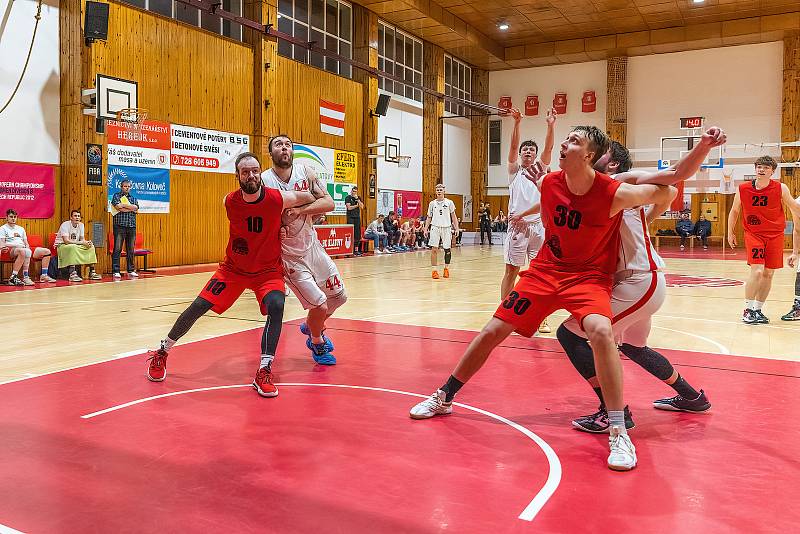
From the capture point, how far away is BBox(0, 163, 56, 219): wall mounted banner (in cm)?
1230

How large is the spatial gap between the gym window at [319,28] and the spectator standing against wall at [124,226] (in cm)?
716

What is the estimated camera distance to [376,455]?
346cm

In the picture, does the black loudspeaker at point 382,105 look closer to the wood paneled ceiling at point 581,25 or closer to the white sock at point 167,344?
the wood paneled ceiling at point 581,25

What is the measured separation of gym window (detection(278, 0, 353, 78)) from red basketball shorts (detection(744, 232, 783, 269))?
1392 cm

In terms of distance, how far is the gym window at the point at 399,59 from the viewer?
23.2m

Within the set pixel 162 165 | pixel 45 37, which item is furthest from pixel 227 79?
pixel 45 37

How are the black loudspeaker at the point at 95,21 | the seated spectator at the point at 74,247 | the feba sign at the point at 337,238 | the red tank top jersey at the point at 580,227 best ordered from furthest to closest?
the feba sign at the point at 337,238 → the black loudspeaker at the point at 95,21 → the seated spectator at the point at 74,247 → the red tank top jersey at the point at 580,227

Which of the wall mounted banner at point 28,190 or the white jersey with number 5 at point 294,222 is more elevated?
the wall mounted banner at point 28,190

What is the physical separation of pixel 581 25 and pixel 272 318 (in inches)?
926

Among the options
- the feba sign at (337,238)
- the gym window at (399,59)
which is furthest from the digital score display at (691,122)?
the feba sign at (337,238)

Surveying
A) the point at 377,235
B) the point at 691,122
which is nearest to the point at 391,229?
the point at 377,235

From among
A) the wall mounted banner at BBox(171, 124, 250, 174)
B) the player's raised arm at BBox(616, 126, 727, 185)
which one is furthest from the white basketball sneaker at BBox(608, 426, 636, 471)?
the wall mounted banner at BBox(171, 124, 250, 174)

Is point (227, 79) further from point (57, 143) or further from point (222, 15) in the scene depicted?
point (57, 143)

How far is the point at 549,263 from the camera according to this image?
12.6 ft
